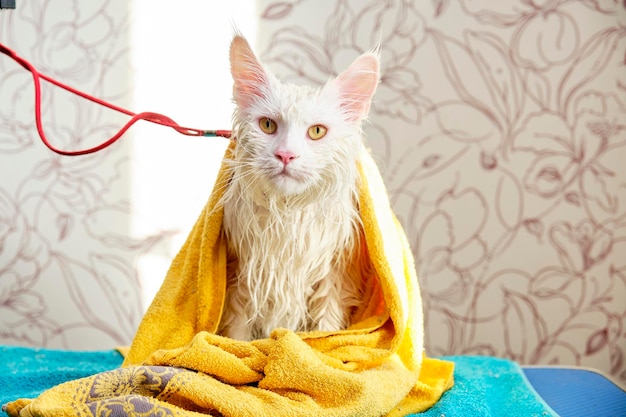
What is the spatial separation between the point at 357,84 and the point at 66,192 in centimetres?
106

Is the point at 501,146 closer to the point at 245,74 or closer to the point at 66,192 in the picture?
the point at 245,74

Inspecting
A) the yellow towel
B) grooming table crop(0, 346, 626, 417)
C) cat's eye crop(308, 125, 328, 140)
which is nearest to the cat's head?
cat's eye crop(308, 125, 328, 140)

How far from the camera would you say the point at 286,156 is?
98 centimetres

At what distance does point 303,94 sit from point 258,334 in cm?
44

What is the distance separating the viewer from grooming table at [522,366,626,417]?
125 centimetres

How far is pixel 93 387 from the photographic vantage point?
939 mm

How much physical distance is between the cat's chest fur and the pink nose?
9 centimetres

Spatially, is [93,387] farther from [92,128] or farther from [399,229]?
[92,128]

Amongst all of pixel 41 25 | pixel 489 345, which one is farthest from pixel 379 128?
pixel 41 25

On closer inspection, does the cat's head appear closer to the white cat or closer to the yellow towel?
the white cat

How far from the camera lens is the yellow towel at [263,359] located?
933 millimetres

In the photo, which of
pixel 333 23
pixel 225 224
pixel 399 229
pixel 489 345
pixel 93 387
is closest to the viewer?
pixel 93 387

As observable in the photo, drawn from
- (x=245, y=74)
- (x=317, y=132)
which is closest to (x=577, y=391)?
(x=317, y=132)

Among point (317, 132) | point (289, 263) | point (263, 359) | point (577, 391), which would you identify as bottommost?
point (577, 391)
